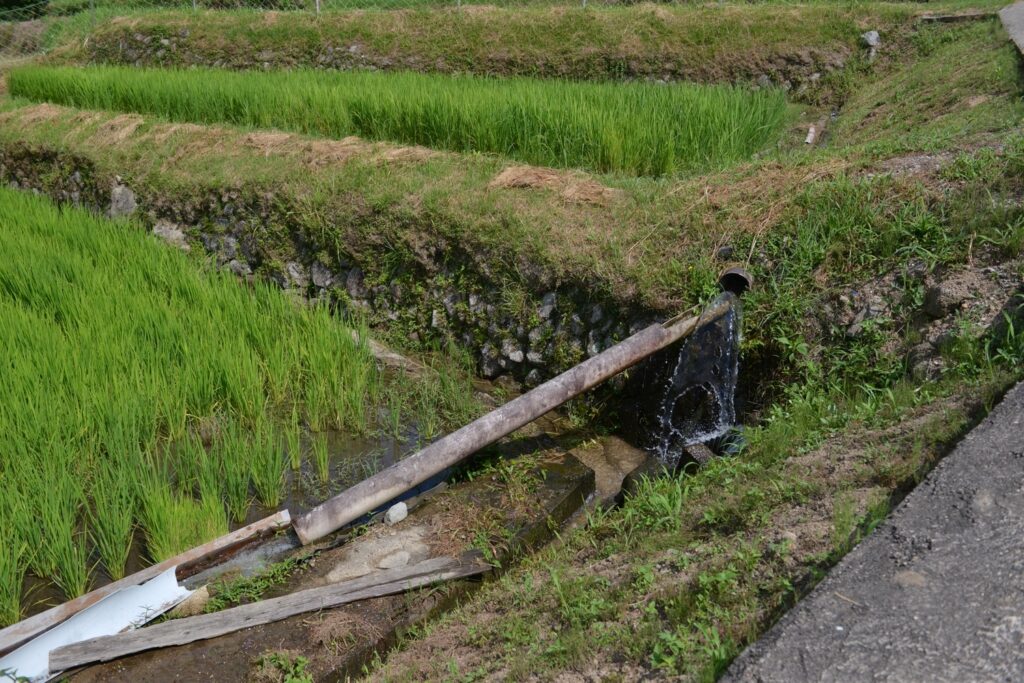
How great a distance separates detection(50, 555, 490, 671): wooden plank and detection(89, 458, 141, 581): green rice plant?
436mm

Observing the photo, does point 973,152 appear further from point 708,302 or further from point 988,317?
point 708,302

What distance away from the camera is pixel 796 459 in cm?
294

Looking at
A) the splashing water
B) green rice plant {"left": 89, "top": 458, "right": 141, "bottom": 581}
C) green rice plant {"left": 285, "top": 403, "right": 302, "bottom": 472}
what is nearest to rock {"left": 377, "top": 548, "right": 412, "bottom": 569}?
green rice plant {"left": 285, "top": 403, "right": 302, "bottom": 472}

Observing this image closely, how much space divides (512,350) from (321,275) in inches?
67.0

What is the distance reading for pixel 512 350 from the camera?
15.6ft

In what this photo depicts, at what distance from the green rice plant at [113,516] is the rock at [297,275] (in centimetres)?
261

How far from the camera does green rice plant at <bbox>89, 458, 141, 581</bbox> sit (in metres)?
3.15

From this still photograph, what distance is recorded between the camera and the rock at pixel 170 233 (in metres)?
6.61

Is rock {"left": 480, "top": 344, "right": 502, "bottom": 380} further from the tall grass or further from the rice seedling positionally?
the tall grass

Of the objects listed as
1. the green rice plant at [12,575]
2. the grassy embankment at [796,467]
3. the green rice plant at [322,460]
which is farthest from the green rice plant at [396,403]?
the green rice plant at [12,575]

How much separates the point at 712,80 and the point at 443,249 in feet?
17.6

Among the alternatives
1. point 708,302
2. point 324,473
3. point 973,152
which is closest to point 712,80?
point 973,152

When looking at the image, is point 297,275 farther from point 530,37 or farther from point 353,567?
point 530,37

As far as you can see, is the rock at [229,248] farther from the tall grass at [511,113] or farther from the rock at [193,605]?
the rock at [193,605]
